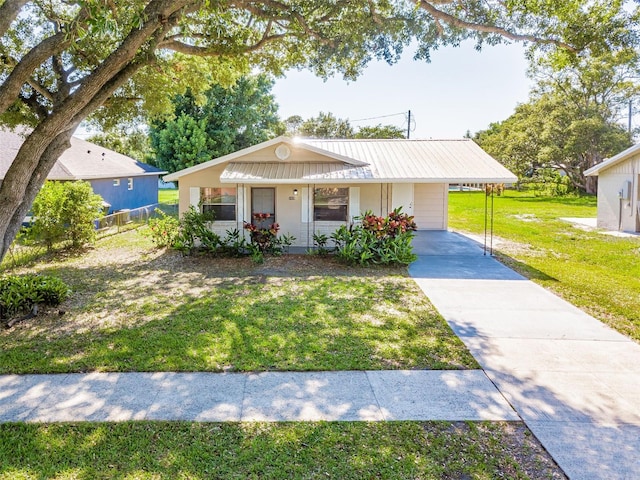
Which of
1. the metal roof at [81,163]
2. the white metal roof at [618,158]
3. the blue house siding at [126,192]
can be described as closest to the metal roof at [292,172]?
the metal roof at [81,163]

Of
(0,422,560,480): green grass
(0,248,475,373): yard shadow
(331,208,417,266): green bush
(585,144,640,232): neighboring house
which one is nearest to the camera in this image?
(0,422,560,480): green grass

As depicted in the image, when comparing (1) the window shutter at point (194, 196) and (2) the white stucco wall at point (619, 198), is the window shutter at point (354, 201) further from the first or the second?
(2) the white stucco wall at point (619, 198)

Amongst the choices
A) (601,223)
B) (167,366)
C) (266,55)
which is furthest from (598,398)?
(601,223)

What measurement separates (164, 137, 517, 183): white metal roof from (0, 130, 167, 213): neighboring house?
21.5ft

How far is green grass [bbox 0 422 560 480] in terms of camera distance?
3.73 metres

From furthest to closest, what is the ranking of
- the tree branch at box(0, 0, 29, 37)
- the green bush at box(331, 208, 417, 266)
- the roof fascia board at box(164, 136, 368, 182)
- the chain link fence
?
the chain link fence
the roof fascia board at box(164, 136, 368, 182)
the green bush at box(331, 208, 417, 266)
the tree branch at box(0, 0, 29, 37)

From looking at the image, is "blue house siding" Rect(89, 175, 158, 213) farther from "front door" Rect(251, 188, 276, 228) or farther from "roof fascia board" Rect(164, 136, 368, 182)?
"front door" Rect(251, 188, 276, 228)

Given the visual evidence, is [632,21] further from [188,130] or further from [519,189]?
[519,189]

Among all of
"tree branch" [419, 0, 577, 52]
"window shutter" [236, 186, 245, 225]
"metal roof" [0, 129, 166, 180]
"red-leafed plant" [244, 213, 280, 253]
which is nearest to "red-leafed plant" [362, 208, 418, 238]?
"red-leafed plant" [244, 213, 280, 253]

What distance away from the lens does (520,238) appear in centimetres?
1731

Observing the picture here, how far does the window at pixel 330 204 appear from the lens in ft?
49.2

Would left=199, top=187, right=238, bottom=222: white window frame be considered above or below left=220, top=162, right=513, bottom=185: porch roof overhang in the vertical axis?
below


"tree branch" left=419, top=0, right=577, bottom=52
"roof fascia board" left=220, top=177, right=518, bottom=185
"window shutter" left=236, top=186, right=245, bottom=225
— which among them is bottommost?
"window shutter" left=236, top=186, right=245, bottom=225

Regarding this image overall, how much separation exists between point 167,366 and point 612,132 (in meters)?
41.2
